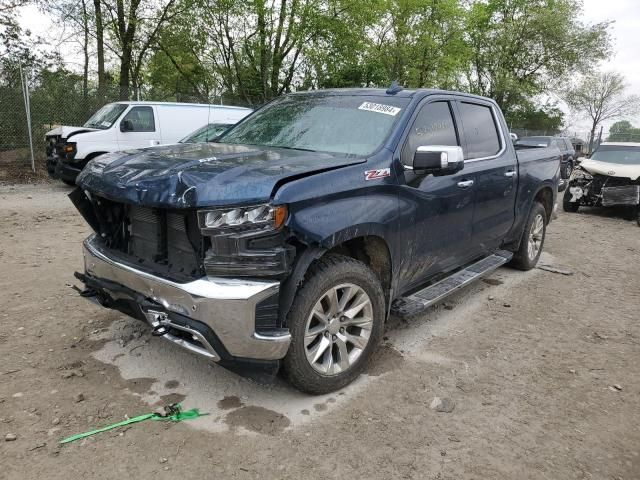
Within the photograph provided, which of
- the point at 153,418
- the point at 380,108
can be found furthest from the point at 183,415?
the point at 380,108

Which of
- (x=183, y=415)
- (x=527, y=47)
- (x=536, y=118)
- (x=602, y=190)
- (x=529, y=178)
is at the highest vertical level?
(x=527, y=47)

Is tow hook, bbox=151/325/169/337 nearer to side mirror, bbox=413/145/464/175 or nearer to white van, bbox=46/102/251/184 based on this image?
side mirror, bbox=413/145/464/175

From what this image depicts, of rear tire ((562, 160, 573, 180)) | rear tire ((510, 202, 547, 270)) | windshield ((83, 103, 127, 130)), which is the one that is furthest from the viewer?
rear tire ((562, 160, 573, 180))

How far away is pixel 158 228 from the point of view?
297cm

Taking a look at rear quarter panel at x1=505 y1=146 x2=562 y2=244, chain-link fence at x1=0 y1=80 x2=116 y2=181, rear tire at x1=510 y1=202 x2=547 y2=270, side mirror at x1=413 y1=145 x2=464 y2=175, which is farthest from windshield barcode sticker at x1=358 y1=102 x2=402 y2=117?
chain-link fence at x1=0 y1=80 x2=116 y2=181

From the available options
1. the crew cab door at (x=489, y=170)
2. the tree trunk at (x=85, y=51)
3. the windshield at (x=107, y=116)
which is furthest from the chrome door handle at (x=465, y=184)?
the tree trunk at (x=85, y=51)

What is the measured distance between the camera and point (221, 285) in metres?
2.59

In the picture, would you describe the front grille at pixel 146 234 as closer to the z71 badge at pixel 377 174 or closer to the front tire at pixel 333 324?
the front tire at pixel 333 324

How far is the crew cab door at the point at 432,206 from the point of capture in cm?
347

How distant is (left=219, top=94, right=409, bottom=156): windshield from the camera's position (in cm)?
354

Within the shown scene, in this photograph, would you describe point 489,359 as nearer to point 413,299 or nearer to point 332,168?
point 413,299

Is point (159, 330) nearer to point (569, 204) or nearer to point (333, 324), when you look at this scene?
point (333, 324)

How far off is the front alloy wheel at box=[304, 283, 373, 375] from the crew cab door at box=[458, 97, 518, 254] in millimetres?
1665

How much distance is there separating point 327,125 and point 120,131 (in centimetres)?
870
